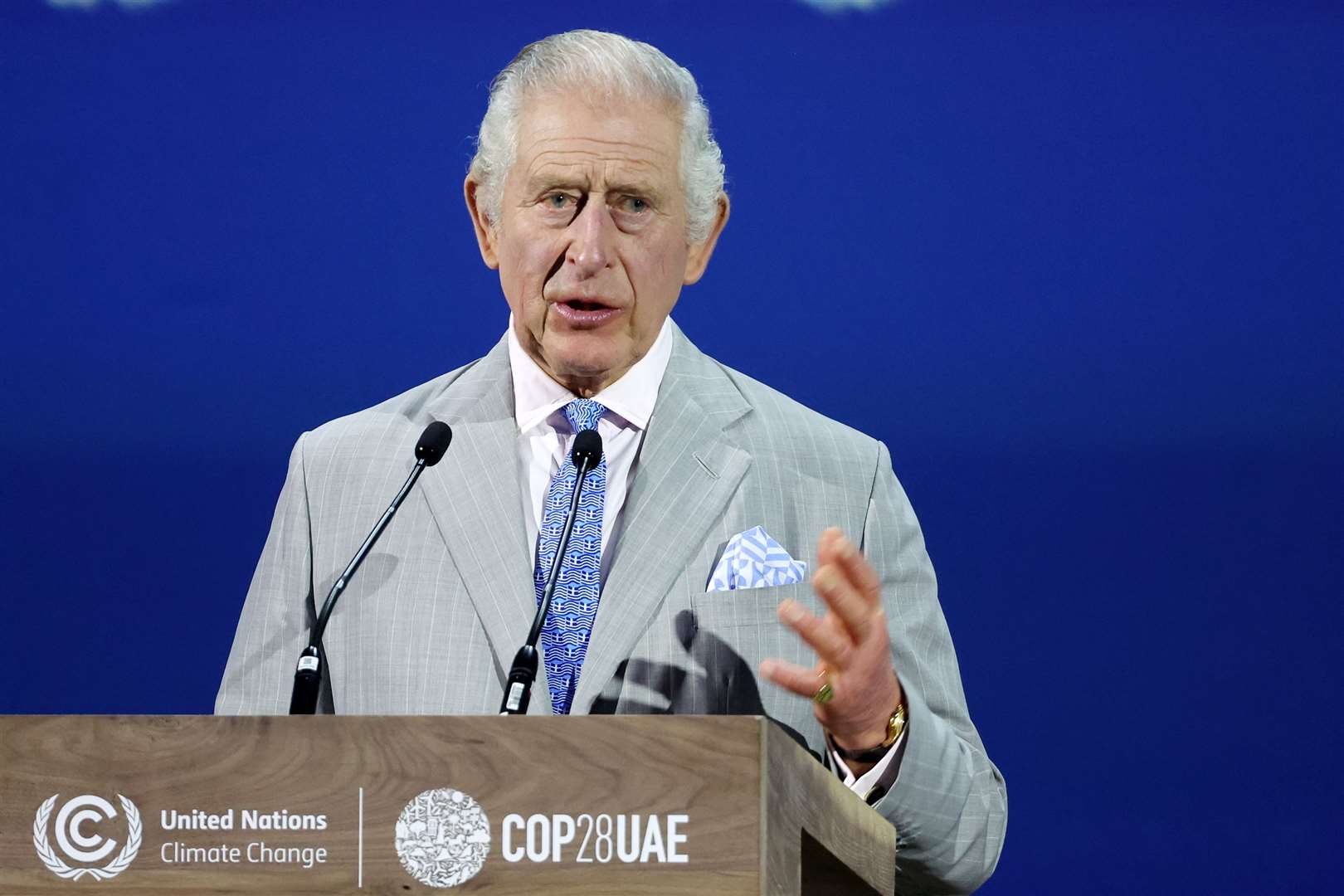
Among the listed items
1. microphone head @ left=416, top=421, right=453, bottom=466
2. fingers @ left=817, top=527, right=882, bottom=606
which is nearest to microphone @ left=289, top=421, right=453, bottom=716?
microphone head @ left=416, top=421, right=453, bottom=466

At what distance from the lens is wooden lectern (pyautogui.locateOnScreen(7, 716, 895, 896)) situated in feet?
4.08

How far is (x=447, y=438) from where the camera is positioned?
6.27ft

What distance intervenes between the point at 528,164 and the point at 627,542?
55cm

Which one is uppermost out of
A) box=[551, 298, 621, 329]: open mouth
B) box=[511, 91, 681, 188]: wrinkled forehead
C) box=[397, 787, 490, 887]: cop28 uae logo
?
box=[511, 91, 681, 188]: wrinkled forehead

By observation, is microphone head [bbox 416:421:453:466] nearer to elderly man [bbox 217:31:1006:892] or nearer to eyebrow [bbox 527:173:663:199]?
elderly man [bbox 217:31:1006:892]

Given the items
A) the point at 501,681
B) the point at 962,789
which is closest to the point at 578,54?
the point at 501,681

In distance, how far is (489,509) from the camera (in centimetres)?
216

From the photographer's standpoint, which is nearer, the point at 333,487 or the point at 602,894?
the point at 602,894

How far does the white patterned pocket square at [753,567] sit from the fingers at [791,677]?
60cm

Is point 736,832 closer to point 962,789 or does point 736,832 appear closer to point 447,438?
point 962,789

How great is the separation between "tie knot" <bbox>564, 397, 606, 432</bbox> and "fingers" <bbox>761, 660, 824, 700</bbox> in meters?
0.86

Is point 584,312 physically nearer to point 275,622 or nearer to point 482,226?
point 482,226

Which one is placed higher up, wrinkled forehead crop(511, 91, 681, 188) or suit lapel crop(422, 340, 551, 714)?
wrinkled forehead crop(511, 91, 681, 188)

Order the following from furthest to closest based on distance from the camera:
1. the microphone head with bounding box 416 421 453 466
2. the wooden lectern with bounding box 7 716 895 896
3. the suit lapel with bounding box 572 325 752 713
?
1. the suit lapel with bounding box 572 325 752 713
2. the microphone head with bounding box 416 421 453 466
3. the wooden lectern with bounding box 7 716 895 896
